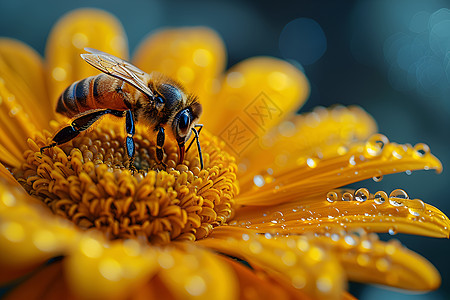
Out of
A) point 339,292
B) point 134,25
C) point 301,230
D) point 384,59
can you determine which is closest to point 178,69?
point 134,25

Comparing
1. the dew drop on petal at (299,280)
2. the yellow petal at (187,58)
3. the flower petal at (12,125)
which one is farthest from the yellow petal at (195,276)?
the yellow petal at (187,58)

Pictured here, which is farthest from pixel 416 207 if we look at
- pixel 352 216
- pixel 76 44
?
pixel 76 44

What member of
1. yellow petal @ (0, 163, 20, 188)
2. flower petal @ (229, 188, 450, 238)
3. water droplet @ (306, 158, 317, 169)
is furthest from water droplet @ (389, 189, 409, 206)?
yellow petal @ (0, 163, 20, 188)

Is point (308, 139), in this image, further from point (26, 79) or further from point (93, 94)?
point (26, 79)

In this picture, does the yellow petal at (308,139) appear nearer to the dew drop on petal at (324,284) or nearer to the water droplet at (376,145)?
the water droplet at (376,145)

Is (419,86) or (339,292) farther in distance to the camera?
(419,86)

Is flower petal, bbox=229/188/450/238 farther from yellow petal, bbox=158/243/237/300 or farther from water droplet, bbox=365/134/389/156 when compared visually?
yellow petal, bbox=158/243/237/300

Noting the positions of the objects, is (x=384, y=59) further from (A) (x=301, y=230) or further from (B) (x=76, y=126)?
(B) (x=76, y=126)
